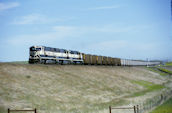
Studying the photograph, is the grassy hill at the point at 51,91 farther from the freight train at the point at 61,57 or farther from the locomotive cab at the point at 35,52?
the locomotive cab at the point at 35,52

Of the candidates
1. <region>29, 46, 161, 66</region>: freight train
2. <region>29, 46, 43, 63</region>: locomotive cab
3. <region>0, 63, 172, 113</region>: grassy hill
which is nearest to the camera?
<region>0, 63, 172, 113</region>: grassy hill

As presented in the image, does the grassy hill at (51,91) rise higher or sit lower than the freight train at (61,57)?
lower

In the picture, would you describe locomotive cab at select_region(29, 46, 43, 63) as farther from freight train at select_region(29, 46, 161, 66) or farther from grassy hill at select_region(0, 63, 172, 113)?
grassy hill at select_region(0, 63, 172, 113)

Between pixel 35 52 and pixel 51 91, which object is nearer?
pixel 51 91

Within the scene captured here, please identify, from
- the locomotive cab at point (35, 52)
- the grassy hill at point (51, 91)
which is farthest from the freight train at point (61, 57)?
the grassy hill at point (51, 91)

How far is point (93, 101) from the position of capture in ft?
138

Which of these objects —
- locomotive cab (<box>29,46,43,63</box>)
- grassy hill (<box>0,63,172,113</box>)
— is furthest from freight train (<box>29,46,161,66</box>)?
grassy hill (<box>0,63,172,113</box>)

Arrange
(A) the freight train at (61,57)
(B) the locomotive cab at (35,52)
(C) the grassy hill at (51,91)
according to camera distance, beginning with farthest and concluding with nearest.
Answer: (A) the freight train at (61,57) → (B) the locomotive cab at (35,52) → (C) the grassy hill at (51,91)

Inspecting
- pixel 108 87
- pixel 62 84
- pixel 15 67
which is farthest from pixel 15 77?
pixel 108 87

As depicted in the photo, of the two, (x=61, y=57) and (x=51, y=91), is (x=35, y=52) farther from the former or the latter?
(x=51, y=91)

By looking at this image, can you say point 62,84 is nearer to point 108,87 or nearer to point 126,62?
point 108,87

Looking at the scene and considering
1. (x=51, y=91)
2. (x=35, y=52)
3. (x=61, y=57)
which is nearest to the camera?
(x=51, y=91)

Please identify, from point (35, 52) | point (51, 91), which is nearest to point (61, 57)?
point (35, 52)

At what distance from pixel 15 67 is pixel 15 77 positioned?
5.25 m
